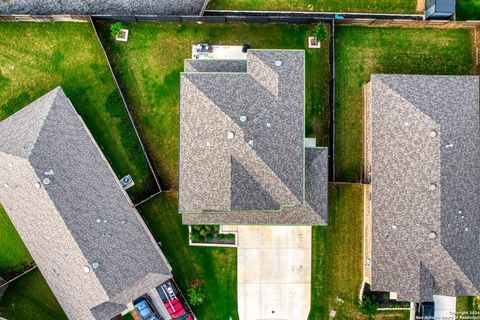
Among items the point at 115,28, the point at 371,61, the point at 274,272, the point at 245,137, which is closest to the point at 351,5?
the point at 371,61

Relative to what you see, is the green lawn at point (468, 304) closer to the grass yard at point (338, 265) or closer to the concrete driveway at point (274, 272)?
the grass yard at point (338, 265)

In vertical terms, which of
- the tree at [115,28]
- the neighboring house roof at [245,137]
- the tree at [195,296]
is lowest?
the tree at [195,296]

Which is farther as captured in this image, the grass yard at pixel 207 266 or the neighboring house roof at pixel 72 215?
the grass yard at pixel 207 266

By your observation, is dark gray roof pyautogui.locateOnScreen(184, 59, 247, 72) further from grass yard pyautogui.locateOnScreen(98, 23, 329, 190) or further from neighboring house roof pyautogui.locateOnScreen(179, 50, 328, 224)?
grass yard pyautogui.locateOnScreen(98, 23, 329, 190)

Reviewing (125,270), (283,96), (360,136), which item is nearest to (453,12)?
(360,136)

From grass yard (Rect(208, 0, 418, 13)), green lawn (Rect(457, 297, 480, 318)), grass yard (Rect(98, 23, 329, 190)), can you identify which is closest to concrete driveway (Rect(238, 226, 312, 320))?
grass yard (Rect(98, 23, 329, 190))

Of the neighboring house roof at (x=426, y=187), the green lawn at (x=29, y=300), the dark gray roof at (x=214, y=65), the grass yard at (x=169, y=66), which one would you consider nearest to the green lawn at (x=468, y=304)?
the neighboring house roof at (x=426, y=187)
